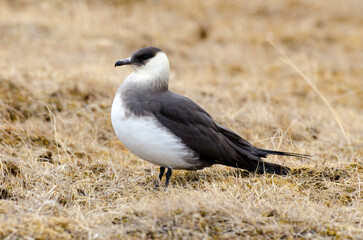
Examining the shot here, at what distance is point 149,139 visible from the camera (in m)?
3.42

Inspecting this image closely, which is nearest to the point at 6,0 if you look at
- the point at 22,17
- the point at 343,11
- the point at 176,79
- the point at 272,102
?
the point at 22,17

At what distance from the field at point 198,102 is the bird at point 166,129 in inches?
7.3

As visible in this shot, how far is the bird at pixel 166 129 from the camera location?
11.3 feet

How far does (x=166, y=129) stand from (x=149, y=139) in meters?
0.16

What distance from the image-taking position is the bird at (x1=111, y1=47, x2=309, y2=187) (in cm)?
345

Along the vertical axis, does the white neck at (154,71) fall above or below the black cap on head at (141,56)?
below

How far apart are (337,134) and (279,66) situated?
3389mm

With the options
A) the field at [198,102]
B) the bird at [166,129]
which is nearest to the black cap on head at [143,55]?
the bird at [166,129]

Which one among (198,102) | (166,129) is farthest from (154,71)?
(198,102)

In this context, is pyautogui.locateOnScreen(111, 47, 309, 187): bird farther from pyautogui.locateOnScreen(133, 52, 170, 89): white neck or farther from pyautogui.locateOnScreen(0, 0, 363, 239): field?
pyautogui.locateOnScreen(0, 0, 363, 239): field

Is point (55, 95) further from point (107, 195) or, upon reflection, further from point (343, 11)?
point (343, 11)

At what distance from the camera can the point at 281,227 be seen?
111 inches

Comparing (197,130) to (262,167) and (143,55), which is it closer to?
(262,167)

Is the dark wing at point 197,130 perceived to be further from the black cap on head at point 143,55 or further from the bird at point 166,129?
the black cap on head at point 143,55
